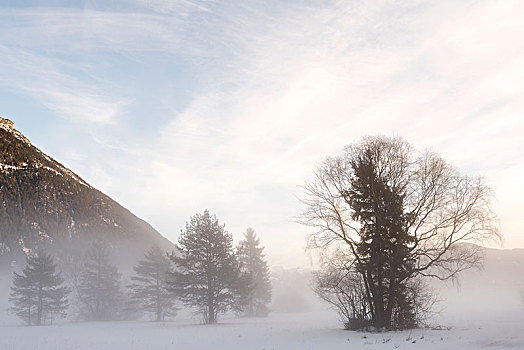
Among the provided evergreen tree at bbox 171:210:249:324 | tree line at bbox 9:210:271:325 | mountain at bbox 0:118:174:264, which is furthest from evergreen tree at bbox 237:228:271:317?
mountain at bbox 0:118:174:264

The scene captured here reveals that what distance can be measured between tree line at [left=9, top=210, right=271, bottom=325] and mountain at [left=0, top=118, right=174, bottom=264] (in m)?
29.1

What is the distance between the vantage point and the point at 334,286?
2361 cm

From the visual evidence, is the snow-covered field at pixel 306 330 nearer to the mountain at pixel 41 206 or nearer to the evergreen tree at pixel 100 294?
the evergreen tree at pixel 100 294

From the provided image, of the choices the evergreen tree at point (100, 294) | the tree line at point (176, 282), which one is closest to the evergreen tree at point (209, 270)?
the tree line at point (176, 282)

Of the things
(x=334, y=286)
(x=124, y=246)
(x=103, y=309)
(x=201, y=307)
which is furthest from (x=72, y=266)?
(x=334, y=286)

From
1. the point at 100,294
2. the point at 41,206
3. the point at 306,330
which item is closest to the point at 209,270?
the point at 306,330

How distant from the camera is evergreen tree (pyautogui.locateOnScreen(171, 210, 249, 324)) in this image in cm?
3666

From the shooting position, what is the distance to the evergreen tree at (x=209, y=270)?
3666cm

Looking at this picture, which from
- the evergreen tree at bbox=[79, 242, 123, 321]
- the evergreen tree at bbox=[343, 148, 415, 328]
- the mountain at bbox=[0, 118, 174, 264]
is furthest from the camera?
the mountain at bbox=[0, 118, 174, 264]

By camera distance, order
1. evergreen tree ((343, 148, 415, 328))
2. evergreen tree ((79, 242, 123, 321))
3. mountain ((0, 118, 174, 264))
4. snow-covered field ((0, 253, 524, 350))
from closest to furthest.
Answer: snow-covered field ((0, 253, 524, 350)) < evergreen tree ((343, 148, 415, 328)) < evergreen tree ((79, 242, 123, 321)) < mountain ((0, 118, 174, 264))

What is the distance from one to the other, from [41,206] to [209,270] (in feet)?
245

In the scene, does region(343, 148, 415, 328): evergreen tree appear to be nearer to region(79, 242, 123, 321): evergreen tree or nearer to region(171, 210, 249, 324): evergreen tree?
region(171, 210, 249, 324): evergreen tree

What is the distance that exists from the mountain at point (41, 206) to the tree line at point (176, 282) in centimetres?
2906

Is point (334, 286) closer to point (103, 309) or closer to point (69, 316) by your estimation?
point (103, 309)
